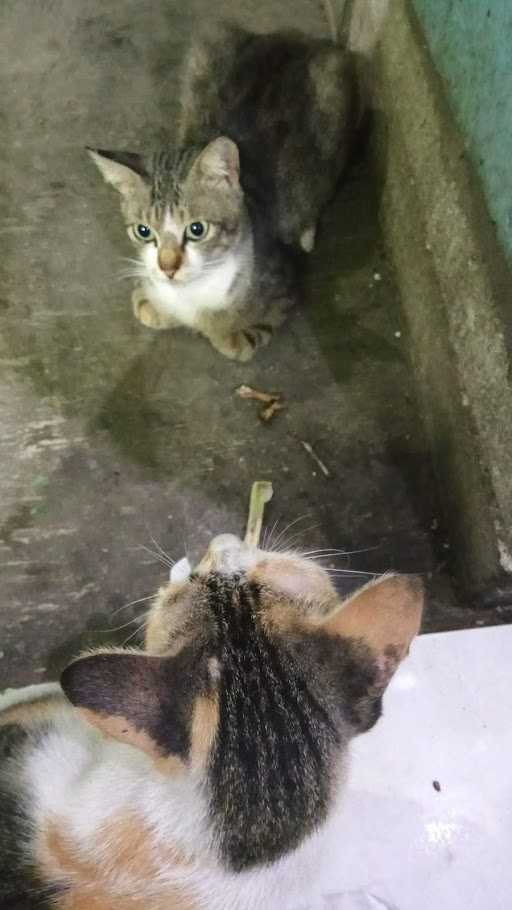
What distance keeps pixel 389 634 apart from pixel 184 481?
48.3 inches

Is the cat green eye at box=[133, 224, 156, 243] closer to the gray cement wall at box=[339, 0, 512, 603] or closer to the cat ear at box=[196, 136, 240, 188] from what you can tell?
the cat ear at box=[196, 136, 240, 188]

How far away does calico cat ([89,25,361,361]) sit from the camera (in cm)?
193

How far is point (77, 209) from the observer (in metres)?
2.58

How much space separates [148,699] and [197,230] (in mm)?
1399

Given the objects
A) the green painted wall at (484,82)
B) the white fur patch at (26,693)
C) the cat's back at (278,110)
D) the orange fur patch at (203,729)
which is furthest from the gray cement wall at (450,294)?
the white fur patch at (26,693)

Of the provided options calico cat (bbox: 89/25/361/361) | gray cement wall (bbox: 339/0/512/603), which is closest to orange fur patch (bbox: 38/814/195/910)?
gray cement wall (bbox: 339/0/512/603)

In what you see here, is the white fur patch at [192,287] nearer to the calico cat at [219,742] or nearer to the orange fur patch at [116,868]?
the calico cat at [219,742]

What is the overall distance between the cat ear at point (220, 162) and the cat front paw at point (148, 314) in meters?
0.55

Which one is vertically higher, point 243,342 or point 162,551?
point 243,342

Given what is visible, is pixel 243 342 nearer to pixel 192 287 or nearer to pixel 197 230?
pixel 192 287

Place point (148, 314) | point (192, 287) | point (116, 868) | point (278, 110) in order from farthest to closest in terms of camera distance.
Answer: point (148, 314) < point (278, 110) < point (192, 287) < point (116, 868)

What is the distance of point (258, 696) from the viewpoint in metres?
1.07

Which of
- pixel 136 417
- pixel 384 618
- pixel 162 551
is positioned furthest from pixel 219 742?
pixel 136 417

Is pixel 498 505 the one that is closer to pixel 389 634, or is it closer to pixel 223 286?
pixel 389 634
